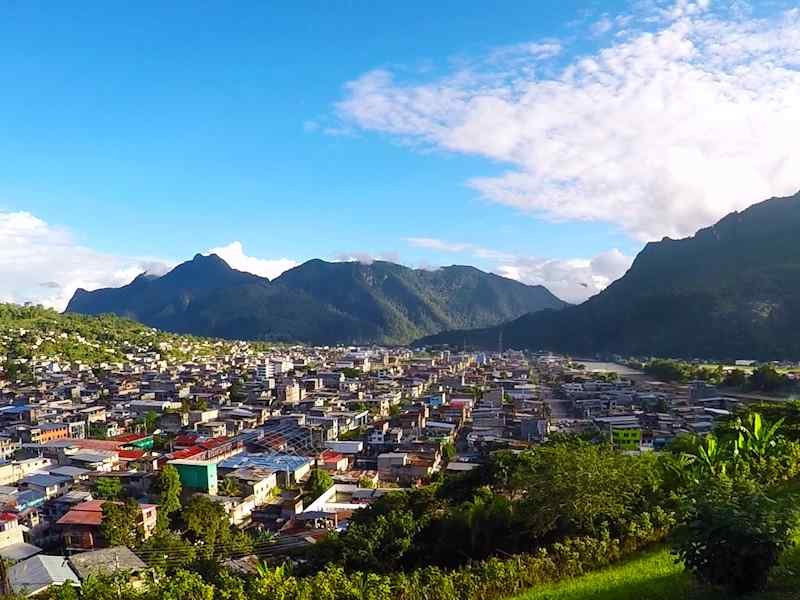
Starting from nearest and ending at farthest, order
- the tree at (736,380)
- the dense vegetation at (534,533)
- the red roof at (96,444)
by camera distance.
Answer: the dense vegetation at (534,533)
the red roof at (96,444)
the tree at (736,380)

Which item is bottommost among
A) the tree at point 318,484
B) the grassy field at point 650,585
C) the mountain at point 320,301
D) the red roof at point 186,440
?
the tree at point 318,484

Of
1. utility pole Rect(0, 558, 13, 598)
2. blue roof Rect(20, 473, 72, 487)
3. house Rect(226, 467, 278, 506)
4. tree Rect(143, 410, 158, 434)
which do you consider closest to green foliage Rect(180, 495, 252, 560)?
house Rect(226, 467, 278, 506)

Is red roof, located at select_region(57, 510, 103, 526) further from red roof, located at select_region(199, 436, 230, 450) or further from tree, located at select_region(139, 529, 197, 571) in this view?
red roof, located at select_region(199, 436, 230, 450)

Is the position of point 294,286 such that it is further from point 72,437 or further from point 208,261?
point 72,437

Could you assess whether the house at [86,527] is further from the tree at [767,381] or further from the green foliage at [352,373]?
the green foliage at [352,373]

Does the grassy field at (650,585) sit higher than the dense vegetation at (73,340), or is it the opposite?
the dense vegetation at (73,340)

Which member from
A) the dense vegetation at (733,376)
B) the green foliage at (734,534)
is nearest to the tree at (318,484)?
the green foliage at (734,534)

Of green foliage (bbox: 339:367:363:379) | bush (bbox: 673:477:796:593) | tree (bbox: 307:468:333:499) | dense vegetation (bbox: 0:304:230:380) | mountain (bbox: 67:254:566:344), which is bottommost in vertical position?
tree (bbox: 307:468:333:499)
